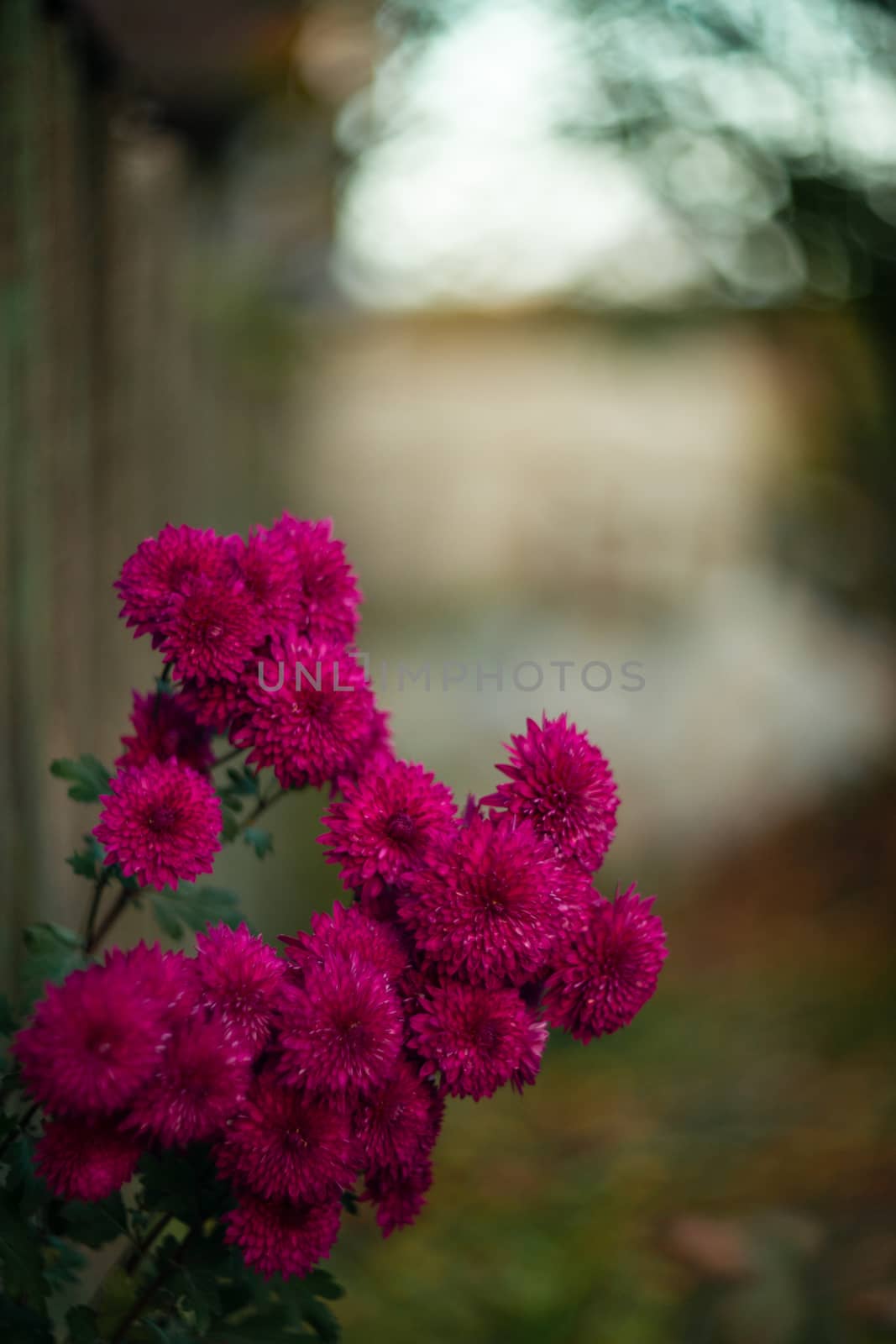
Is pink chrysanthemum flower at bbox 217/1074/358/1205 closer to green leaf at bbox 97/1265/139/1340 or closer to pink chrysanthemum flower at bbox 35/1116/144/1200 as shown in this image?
pink chrysanthemum flower at bbox 35/1116/144/1200

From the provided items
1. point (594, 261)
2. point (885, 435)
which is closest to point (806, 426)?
point (885, 435)

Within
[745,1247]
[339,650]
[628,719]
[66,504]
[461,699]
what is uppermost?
[628,719]

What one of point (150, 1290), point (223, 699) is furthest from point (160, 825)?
point (150, 1290)

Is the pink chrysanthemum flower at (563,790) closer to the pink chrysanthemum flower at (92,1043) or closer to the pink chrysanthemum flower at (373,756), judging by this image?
the pink chrysanthemum flower at (373,756)

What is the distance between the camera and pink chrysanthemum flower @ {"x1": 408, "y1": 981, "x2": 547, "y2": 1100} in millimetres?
590

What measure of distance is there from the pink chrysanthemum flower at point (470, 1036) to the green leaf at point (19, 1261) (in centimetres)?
26

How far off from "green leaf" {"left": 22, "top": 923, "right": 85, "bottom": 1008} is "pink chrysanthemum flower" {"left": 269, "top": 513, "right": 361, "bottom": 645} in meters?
0.29

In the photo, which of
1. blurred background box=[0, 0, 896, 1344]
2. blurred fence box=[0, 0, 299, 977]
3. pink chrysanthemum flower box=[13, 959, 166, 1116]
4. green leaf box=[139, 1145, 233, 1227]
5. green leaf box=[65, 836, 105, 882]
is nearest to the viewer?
pink chrysanthemum flower box=[13, 959, 166, 1116]

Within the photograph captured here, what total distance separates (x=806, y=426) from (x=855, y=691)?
3.06 feet

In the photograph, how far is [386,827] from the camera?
2.10 ft

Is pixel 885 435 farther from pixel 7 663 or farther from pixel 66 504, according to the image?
pixel 7 663

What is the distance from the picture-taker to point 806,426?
11.9 feet

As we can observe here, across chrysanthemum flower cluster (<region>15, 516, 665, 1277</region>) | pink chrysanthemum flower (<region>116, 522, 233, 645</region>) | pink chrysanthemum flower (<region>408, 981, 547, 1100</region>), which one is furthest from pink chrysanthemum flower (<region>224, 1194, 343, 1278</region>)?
pink chrysanthemum flower (<region>116, 522, 233, 645</region>)

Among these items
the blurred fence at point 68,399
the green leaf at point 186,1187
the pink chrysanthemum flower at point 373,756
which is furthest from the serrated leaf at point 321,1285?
the blurred fence at point 68,399
